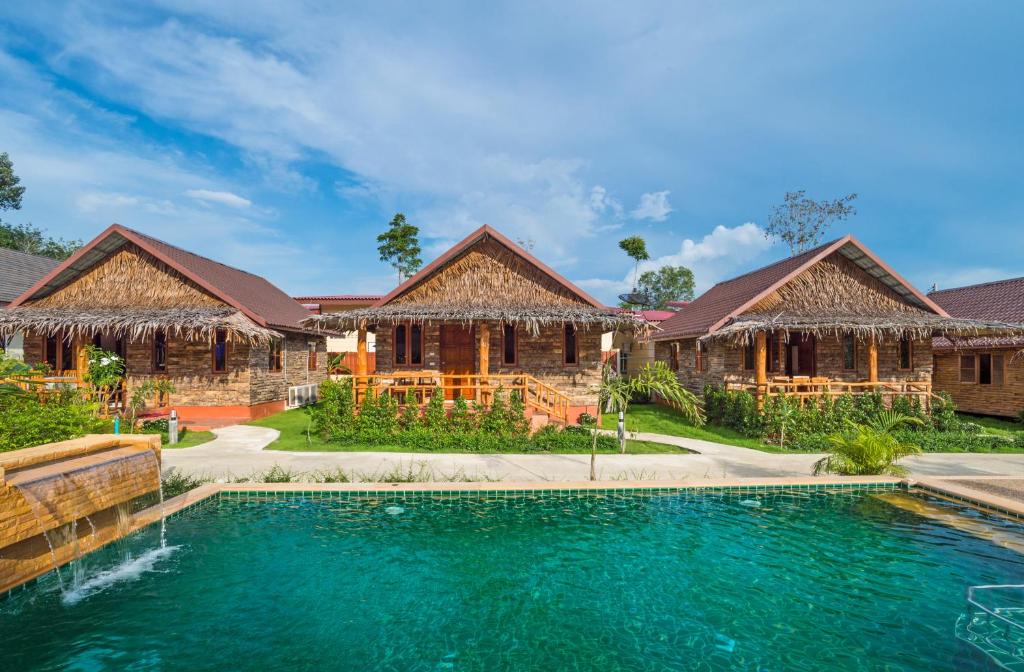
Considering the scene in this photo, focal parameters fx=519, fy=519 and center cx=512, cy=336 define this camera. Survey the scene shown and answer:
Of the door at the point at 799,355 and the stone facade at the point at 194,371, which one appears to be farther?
the door at the point at 799,355

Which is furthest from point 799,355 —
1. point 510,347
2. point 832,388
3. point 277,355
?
point 277,355

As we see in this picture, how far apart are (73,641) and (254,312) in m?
15.2

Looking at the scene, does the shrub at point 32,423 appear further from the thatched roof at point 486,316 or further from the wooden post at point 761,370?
the wooden post at point 761,370

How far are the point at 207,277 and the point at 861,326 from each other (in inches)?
905

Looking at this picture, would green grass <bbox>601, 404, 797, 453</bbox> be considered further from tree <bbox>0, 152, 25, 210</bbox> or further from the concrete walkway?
tree <bbox>0, 152, 25, 210</bbox>

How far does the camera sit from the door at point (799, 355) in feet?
64.4

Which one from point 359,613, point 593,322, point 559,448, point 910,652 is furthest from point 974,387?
point 359,613

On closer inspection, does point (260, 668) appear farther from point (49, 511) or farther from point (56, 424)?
point (56, 424)

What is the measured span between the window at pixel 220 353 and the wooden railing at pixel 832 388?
17.9 m

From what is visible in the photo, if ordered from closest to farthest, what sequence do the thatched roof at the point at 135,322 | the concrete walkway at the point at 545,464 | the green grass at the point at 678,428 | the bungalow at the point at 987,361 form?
the concrete walkway at the point at 545,464
the green grass at the point at 678,428
the thatched roof at the point at 135,322
the bungalow at the point at 987,361

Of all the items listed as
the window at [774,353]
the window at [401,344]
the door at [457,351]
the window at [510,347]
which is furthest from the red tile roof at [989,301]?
the window at [401,344]

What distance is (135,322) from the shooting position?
17.0 m

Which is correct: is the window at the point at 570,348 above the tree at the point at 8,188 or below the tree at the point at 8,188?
below

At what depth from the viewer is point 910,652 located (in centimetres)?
518
